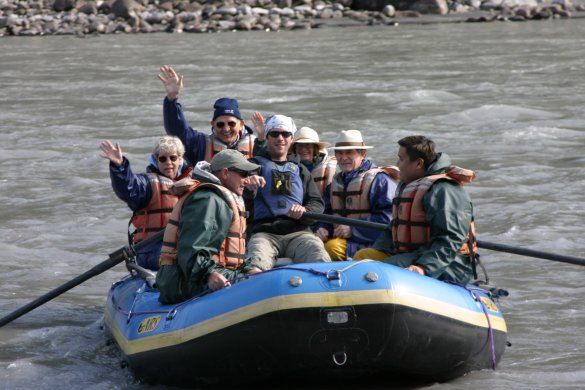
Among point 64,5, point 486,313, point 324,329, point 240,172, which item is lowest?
point 64,5

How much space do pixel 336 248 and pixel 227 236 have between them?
48.5 inches

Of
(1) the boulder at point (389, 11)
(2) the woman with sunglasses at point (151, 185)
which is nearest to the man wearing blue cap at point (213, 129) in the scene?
(2) the woman with sunglasses at point (151, 185)

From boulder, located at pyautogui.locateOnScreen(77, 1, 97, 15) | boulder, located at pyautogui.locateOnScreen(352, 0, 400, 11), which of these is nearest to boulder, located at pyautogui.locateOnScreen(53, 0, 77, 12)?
boulder, located at pyautogui.locateOnScreen(77, 1, 97, 15)

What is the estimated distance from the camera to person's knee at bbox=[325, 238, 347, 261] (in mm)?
7012

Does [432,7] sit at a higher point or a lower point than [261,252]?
lower

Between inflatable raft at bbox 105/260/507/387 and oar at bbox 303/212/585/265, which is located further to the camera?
oar at bbox 303/212/585/265

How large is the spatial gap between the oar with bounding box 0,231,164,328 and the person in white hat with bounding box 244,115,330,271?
22.0 inches

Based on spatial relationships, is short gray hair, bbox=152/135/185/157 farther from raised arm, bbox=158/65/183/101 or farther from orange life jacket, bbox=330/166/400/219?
raised arm, bbox=158/65/183/101

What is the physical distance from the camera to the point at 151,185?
701 centimetres

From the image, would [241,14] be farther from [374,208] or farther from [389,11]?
[374,208]

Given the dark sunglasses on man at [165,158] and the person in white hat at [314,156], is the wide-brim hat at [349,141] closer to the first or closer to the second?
the person in white hat at [314,156]

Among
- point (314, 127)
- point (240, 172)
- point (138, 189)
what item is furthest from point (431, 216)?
point (314, 127)

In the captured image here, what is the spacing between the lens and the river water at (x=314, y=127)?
7523 millimetres

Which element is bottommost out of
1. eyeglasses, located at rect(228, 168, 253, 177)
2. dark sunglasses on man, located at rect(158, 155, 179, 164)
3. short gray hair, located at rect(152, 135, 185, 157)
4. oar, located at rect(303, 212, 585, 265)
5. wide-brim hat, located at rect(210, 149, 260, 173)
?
oar, located at rect(303, 212, 585, 265)
